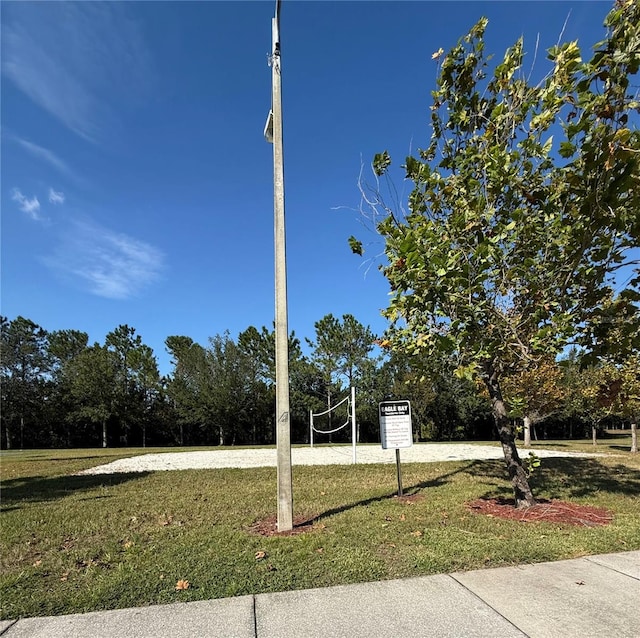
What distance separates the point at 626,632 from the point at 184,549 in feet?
12.6

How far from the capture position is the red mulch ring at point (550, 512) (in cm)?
586

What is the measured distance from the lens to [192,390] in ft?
141

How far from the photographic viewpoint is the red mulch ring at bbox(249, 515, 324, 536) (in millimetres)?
5363

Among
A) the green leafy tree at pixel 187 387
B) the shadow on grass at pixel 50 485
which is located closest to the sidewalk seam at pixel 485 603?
the shadow on grass at pixel 50 485

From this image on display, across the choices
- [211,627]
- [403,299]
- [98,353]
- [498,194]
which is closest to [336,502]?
[403,299]

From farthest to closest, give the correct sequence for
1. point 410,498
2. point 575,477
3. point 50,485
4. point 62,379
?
1. point 62,379
2. point 50,485
3. point 575,477
4. point 410,498

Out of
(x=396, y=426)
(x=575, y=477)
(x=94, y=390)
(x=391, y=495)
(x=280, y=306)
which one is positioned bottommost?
(x=575, y=477)

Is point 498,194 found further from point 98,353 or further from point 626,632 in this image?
point 98,353

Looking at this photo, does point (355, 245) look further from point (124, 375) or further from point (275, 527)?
point (124, 375)

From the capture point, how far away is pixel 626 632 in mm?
2879

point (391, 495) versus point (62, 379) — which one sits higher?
point (62, 379)

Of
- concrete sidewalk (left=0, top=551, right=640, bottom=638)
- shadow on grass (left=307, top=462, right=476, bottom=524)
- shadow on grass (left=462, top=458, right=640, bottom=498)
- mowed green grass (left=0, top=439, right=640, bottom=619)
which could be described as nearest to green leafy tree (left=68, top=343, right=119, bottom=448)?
mowed green grass (left=0, top=439, right=640, bottom=619)

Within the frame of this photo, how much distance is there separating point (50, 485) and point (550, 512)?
9.83 metres

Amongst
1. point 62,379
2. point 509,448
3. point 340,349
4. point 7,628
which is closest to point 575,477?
point 509,448
